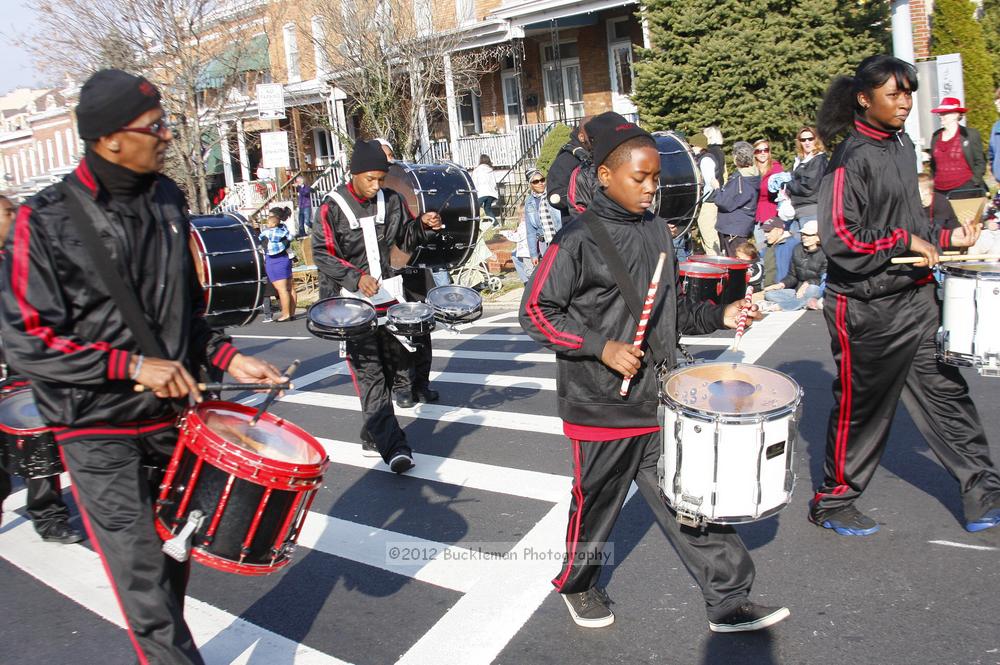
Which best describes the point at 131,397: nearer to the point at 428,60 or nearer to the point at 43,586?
the point at 43,586

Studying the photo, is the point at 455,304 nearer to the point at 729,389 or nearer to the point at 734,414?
the point at 729,389

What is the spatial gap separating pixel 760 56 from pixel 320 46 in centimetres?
1099

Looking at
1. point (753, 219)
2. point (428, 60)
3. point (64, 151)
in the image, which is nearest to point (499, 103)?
point (428, 60)

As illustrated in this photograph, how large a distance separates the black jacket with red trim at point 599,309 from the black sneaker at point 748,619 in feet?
2.92

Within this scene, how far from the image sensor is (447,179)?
891 cm

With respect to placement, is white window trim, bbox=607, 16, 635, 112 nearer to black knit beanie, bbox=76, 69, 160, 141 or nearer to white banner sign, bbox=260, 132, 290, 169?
white banner sign, bbox=260, 132, 290, 169

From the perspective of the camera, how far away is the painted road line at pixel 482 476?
6.01 meters

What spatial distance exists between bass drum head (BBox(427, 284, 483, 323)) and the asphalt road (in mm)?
1053

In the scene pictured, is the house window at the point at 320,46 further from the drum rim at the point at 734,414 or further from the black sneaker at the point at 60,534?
the drum rim at the point at 734,414

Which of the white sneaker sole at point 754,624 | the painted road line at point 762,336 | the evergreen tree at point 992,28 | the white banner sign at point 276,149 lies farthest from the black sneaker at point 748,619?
the evergreen tree at point 992,28

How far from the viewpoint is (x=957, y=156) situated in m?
→ 11.1

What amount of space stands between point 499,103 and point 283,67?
21.2ft

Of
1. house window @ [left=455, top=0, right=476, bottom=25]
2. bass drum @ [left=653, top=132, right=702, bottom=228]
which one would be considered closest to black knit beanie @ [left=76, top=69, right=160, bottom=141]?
bass drum @ [left=653, top=132, right=702, bottom=228]

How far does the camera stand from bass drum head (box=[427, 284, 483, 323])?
6.92 m
